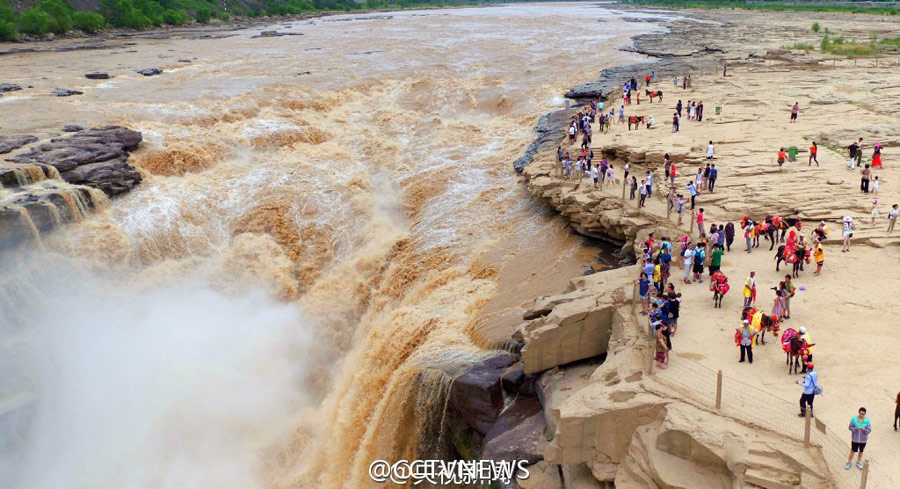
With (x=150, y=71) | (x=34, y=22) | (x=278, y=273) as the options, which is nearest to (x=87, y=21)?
(x=34, y=22)

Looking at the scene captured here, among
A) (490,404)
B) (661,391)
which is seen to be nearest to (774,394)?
(661,391)

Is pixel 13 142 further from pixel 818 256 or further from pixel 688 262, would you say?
pixel 818 256

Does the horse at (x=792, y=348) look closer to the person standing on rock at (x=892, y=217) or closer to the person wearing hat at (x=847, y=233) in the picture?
the person wearing hat at (x=847, y=233)

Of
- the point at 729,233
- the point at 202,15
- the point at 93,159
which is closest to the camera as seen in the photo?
the point at 729,233

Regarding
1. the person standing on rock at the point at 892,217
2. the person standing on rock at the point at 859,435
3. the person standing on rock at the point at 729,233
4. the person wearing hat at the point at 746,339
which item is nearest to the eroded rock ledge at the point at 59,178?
the person standing on rock at the point at 729,233

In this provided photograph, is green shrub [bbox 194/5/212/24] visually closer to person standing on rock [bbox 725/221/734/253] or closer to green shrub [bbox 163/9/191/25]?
green shrub [bbox 163/9/191/25]

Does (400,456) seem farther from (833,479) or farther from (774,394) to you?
(833,479)

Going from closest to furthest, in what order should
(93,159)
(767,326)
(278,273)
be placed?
(767,326) → (278,273) → (93,159)

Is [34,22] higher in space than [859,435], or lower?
higher
